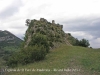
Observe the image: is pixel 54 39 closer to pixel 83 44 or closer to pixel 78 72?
pixel 83 44

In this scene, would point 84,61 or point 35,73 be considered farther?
point 84,61

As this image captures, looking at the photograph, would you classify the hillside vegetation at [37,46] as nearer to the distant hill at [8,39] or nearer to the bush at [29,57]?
the bush at [29,57]

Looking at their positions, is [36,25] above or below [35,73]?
above

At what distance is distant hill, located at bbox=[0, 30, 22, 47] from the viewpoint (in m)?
121

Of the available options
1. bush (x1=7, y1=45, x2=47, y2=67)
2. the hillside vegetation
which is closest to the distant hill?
the hillside vegetation

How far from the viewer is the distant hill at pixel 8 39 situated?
121169 mm

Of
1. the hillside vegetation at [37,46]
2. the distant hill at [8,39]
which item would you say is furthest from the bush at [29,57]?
the distant hill at [8,39]

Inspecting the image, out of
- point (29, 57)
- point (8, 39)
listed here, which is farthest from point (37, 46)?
point (8, 39)

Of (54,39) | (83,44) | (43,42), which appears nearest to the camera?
(43,42)

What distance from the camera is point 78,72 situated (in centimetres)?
1750

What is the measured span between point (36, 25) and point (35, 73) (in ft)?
65.5

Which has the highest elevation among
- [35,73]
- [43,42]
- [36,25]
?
[36,25]

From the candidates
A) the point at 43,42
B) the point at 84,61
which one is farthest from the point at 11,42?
the point at 84,61

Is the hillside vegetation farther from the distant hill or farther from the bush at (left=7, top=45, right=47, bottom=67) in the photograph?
the distant hill
